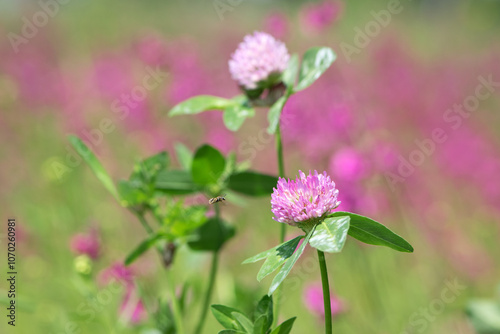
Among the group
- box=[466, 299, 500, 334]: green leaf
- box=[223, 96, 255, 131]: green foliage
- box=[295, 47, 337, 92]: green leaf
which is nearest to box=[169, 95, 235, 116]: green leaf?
box=[223, 96, 255, 131]: green foliage

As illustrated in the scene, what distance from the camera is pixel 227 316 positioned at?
1.75 feet

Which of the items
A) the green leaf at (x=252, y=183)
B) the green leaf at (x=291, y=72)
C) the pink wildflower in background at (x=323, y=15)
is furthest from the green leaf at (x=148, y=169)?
the pink wildflower in background at (x=323, y=15)

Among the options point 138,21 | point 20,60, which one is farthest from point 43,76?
point 138,21

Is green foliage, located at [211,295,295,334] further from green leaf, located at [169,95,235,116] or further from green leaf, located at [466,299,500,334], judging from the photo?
green leaf, located at [466,299,500,334]

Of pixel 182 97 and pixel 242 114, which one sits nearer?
pixel 242 114

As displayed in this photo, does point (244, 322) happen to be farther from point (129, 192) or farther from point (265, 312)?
point (129, 192)

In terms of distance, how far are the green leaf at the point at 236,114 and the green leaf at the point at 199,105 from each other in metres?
0.01

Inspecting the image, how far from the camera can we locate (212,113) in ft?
8.23

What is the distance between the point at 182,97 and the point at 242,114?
58.2 inches

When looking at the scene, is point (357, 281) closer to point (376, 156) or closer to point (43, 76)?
point (376, 156)

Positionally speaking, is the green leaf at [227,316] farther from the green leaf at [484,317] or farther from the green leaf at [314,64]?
the green leaf at [484,317]

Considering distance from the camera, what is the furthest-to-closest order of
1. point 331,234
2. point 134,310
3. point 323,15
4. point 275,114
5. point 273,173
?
point 273,173
point 323,15
point 134,310
point 275,114
point 331,234

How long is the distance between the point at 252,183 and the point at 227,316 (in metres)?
0.26

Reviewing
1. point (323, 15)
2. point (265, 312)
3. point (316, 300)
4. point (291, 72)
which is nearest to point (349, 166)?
point (316, 300)
